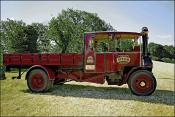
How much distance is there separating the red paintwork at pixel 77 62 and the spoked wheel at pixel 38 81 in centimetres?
24

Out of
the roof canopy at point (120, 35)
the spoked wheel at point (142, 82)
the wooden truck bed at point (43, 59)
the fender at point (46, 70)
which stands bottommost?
the spoked wheel at point (142, 82)

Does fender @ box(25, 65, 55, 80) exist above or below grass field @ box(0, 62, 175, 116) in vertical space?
above

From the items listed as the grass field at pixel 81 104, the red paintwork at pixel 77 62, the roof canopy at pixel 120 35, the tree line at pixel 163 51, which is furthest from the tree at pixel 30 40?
the tree line at pixel 163 51

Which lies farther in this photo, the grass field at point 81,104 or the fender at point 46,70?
the fender at point 46,70

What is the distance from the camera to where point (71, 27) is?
5206cm

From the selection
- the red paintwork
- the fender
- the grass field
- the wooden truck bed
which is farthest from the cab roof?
the fender

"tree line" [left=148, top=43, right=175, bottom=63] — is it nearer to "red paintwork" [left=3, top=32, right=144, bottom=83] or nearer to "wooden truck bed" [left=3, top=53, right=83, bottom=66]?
"red paintwork" [left=3, top=32, right=144, bottom=83]

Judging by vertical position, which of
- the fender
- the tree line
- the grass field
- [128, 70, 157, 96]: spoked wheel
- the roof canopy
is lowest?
the grass field

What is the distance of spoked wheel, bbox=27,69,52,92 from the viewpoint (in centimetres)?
1319

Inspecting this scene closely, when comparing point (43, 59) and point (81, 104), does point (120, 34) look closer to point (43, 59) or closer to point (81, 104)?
point (43, 59)

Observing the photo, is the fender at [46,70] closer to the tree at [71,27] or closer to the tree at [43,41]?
the tree at [71,27]

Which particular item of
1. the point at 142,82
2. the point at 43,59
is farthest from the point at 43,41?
the point at 142,82

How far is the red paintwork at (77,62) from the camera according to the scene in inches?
502

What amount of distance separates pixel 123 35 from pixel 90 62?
1.86m
